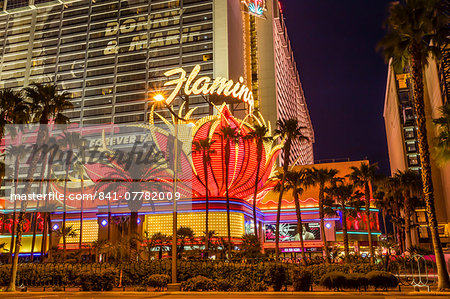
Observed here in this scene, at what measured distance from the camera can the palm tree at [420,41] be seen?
2066cm

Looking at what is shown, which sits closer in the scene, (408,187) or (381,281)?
(381,281)

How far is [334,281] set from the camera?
818 inches

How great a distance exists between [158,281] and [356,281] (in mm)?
10619

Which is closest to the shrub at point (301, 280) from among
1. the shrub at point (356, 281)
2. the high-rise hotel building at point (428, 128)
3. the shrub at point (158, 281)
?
the shrub at point (356, 281)

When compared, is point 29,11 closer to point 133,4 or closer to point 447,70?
point 133,4

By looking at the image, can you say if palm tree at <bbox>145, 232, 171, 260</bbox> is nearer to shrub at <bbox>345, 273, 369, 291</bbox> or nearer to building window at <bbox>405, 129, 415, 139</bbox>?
shrub at <bbox>345, 273, 369, 291</bbox>

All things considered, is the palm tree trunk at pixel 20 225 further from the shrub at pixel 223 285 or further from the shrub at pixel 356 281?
the shrub at pixel 356 281

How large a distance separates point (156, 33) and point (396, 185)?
7839cm

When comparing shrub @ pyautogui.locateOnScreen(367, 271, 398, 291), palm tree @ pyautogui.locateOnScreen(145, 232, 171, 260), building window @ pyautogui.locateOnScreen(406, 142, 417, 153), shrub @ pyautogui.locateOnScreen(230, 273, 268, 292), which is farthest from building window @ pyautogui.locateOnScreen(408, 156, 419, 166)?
shrub @ pyautogui.locateOnScreen(230, 273, 268, 292)

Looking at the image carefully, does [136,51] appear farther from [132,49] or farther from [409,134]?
[409,134]

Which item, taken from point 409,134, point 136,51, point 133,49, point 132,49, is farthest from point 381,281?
point 132,49

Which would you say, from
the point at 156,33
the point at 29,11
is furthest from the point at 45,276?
Result: the point at 29,11

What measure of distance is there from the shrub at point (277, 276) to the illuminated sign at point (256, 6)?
105528 mm

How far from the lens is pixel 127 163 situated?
5003 cm
